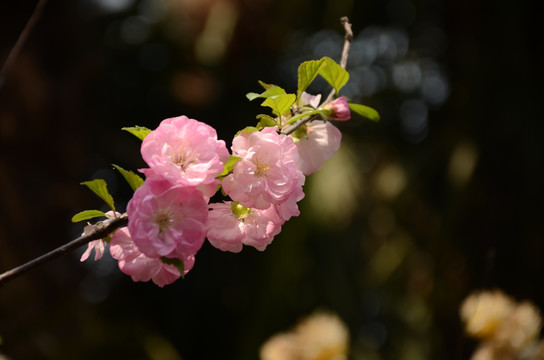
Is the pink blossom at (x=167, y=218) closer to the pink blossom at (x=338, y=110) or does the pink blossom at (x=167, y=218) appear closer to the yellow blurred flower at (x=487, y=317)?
the pink blossom at (x=338, y=110)

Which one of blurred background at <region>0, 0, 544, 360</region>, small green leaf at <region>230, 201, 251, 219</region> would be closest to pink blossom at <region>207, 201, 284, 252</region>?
small green leaf at <region>230, 201, 251, 219</region>

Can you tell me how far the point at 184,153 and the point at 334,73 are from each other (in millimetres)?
100

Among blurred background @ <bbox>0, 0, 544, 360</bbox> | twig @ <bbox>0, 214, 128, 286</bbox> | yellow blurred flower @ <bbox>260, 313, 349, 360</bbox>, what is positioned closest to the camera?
twig @ <bbox>0, 214, 128, 286</bbox>

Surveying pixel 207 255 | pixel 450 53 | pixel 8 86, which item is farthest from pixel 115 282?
pixel 450 53

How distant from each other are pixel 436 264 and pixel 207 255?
74 centimetres

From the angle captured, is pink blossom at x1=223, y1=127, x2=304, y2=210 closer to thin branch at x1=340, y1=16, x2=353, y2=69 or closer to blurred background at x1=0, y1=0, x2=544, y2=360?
thin branch at x1=340, y1=16, x2=353, y2=69

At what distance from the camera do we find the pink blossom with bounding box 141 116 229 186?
254 mm

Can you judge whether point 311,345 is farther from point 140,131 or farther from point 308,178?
point 308,178

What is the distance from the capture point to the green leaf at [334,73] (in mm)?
301

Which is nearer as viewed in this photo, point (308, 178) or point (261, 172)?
point (261, 172)

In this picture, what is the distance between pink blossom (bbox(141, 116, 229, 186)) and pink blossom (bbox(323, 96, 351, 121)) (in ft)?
0.23

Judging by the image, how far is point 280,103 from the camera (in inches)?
11.7

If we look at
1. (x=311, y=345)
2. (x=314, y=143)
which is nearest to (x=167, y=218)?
(x=314, y=143)

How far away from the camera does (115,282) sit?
180 cm
